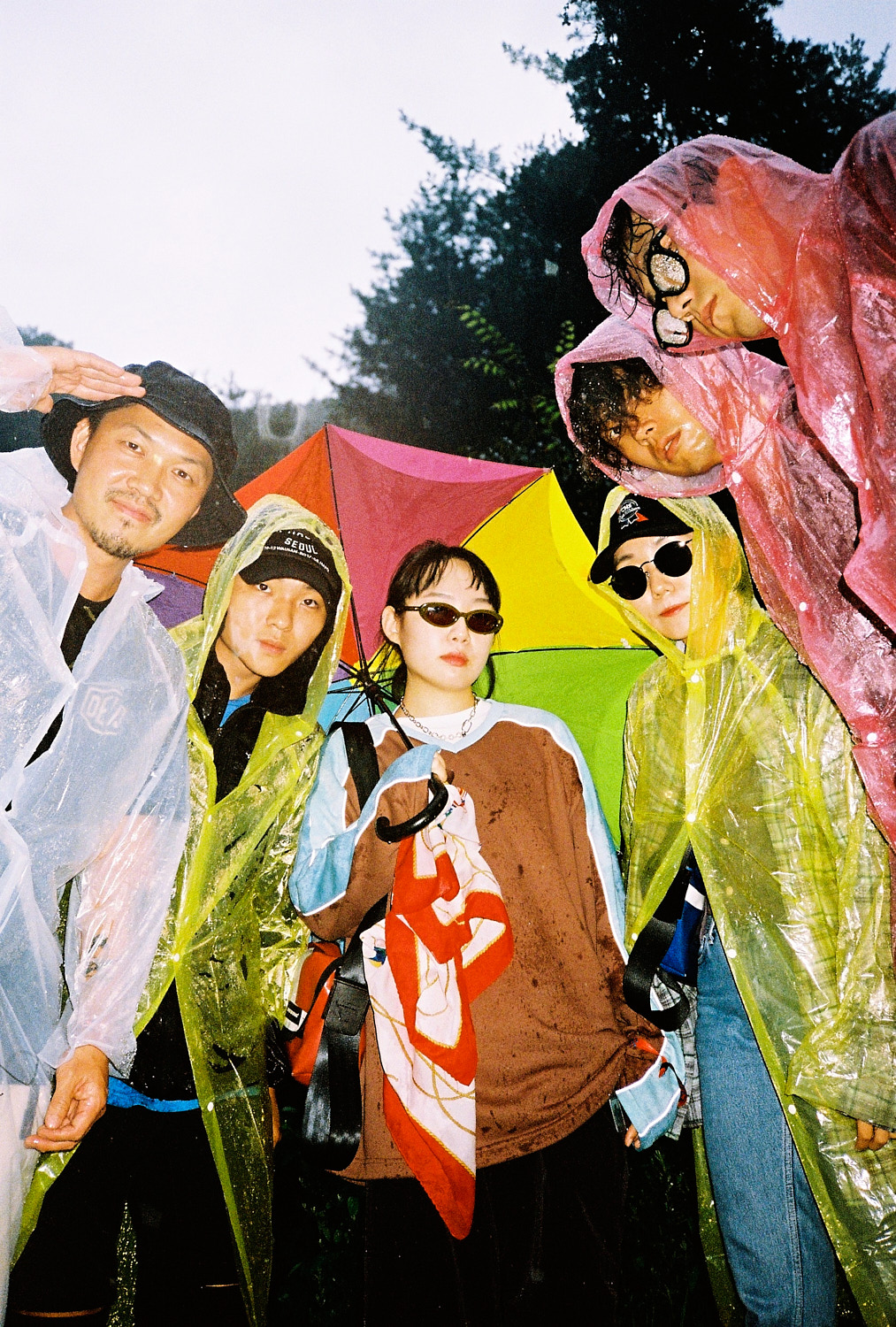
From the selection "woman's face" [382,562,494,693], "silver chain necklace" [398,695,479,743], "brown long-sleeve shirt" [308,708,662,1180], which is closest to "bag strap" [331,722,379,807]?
"brown long-sleeve shirt" [308,708,662,1180]

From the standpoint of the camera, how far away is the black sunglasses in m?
1.88

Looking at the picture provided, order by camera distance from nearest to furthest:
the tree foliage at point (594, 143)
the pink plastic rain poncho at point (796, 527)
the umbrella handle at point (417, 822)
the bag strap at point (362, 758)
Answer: the pink plastic rain poncho at point (796, 527) → the umbrella handle at point (417, 822) → the bag strap at point (362, 758) → the tree foliage at point (594, 143)

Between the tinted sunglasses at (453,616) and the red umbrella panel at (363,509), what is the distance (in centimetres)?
34

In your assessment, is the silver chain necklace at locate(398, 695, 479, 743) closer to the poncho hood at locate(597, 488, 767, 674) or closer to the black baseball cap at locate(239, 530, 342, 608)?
the black baseball cap at locate(239, 530, 342, 608)

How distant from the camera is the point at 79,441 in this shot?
2293 millimetres

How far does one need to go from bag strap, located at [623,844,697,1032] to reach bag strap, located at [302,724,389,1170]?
62cm

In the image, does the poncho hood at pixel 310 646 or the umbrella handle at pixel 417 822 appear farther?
the poncho hood at pixel 310 646

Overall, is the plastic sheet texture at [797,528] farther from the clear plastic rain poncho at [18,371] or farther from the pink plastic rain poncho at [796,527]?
the clear plastic rain poncho at [18,371]

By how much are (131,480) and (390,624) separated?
810 millimetres

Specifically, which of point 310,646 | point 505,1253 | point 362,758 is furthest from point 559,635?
point 505,1253

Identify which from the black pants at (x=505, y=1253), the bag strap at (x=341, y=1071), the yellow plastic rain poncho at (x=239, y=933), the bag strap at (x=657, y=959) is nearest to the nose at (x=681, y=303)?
the yellow plastic rain poncho at (x=239, y=933)

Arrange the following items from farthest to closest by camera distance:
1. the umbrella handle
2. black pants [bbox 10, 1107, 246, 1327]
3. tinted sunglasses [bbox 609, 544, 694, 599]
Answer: tinted sunglasses [bbox 609, 544, 694, 599], black pants [bbox 10, 1107, 246, 1327], the umbrella handle

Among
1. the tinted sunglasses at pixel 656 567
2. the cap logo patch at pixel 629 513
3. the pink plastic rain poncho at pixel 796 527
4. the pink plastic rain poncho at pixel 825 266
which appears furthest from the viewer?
the cap logo patch at pixel 629 513

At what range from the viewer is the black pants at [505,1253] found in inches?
70.0
